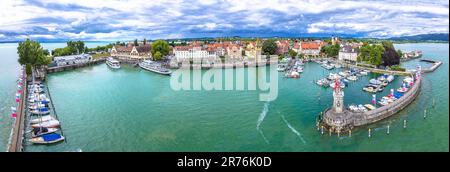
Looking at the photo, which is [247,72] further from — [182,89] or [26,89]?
[26,89]

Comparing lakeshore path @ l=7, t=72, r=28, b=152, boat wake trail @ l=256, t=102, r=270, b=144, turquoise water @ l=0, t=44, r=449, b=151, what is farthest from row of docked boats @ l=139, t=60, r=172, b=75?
boat wake trail @ l=256, t=102, r=270, b=144

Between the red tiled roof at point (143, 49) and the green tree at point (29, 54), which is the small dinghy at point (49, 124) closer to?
the green tree at point (29, 54)

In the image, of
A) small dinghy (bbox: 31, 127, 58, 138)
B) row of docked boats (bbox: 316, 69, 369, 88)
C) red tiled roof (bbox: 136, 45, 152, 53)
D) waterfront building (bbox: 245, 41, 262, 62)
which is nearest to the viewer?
small dinghy (bbox: 31, 127, 58, 138)

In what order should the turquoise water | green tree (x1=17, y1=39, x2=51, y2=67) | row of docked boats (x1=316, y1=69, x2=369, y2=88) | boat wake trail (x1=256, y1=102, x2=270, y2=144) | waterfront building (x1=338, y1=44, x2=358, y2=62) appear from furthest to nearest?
waterfront building (x1=338, y1=44, x2=358, y2=62) → green tree (x1=17, y1=39, x2=51, y2=67) → row of docked boats (x1=316, y1=69, x2=369, y2=88) → boat wake trail (x1=256, y1=102, x2=270, y2=144) → the turquoise water

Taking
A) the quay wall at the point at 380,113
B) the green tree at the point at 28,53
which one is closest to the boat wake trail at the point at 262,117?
the quay wall at the point at 380,113

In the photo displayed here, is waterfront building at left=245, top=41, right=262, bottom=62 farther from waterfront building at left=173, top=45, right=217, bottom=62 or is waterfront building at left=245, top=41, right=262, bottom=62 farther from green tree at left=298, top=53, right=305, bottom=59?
green tree at left=298, top=53, right=305, bottom=59
